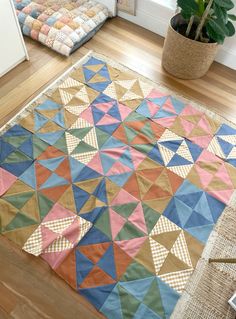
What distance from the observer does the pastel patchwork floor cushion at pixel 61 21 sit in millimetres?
1983

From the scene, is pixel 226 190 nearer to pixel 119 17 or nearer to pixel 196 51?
pixel 196 51

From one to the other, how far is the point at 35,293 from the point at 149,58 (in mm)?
1645

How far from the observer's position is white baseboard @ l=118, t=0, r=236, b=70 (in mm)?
2011

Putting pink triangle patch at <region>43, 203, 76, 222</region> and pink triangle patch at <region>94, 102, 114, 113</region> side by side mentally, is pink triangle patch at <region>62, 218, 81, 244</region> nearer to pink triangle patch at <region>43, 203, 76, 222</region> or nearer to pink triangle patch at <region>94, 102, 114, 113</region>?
pink triangle patch at <region>43, 203, 76, 222</region>

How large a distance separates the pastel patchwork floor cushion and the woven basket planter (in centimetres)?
61

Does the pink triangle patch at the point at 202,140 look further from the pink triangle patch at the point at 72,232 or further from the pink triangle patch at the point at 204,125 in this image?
the pink triangle patch at the point at 72,232

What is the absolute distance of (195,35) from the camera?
1.80 m

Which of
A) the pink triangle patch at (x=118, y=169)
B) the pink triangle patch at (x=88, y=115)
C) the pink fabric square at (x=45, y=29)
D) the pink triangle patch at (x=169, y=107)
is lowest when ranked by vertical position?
the pink triangle patch at (x=118, y=169)

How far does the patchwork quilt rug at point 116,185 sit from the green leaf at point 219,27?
0.44 meters

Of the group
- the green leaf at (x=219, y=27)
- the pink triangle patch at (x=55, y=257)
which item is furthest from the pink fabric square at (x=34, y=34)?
the pink triangle patch at (x=55, y=257)

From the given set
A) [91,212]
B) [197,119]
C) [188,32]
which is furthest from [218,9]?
[91,212]

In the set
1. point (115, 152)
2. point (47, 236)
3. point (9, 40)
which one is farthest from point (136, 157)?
point (9, 40)

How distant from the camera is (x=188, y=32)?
1.76 metres

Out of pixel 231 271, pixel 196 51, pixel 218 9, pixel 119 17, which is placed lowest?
pixel 231 271
